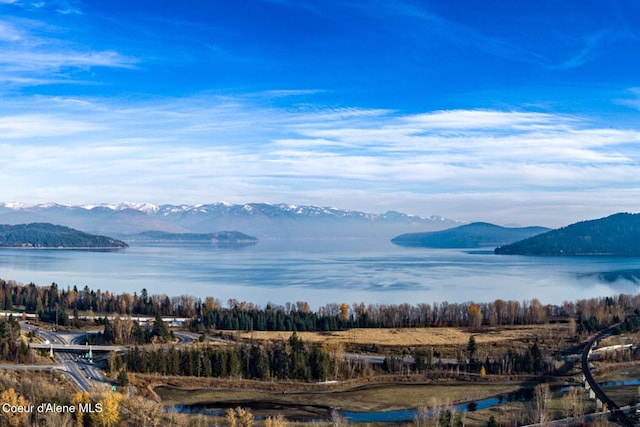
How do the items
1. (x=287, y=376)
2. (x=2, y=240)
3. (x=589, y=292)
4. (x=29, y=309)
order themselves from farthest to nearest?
1. (x=2, y=240)
2. (x=589, y=292)
3. (x=29, y=309)
4. (x=287, y=376)

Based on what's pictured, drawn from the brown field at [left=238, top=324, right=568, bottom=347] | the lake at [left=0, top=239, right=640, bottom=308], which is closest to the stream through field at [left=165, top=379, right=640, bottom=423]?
the brown field at [left=238, top=324, right=568, bottom=347]

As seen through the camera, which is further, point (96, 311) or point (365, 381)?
point (96, 311)

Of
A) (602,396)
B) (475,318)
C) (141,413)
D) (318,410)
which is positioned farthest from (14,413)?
(475,318)

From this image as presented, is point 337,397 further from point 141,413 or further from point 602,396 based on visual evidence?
point 602,396

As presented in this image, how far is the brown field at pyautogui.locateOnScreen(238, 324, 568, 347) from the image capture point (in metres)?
23.3

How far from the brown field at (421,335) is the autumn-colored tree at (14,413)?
38.6 ft

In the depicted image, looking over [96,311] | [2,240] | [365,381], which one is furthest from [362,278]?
[2,240]

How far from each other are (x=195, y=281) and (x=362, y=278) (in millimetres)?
12718

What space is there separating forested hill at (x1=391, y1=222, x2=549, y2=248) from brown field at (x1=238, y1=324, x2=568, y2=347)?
278 feet

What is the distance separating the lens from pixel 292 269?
5600 cm

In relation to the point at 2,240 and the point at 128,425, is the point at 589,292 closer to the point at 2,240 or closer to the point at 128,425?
the point at 128,425

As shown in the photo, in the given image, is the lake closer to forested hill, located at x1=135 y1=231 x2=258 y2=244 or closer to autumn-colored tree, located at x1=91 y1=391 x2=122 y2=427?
autumn-colored tree, located at x1=91 y1=391 x2=122 y2=427

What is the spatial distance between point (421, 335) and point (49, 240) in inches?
3324

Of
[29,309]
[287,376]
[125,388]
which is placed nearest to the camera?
[125,388]
